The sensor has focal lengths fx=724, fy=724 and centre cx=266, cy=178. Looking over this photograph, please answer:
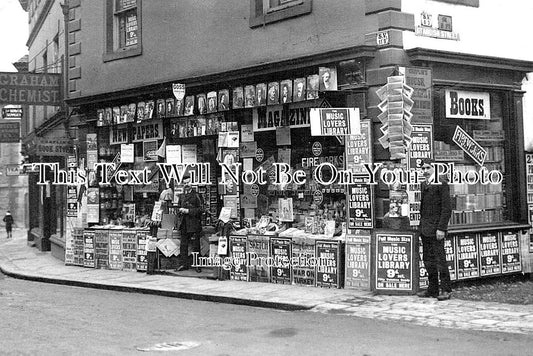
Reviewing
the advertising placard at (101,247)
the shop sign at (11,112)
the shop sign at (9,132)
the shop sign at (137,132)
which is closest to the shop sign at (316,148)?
the shop sign at (137,132)

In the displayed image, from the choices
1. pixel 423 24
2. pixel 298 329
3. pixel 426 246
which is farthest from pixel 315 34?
pixel 298 329

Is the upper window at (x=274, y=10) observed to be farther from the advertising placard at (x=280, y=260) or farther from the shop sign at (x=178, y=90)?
the advertising placard at (x=280, y=260)

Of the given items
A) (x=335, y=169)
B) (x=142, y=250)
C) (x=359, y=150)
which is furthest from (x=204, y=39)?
(x=359, y=150)

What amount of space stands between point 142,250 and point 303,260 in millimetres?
4647

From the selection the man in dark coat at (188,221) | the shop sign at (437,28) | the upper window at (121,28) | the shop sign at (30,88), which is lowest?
the man in dark coat at (188,221)

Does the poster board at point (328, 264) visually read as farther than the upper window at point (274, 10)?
No

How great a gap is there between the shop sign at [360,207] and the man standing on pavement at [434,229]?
39.8 inches

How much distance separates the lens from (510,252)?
1314 cm

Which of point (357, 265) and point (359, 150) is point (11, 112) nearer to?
point (359, 150)

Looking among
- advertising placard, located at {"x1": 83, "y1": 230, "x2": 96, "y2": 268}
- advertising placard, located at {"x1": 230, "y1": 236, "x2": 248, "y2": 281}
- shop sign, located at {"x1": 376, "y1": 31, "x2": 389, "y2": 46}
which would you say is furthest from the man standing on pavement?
advertising placard, located at {"x1": 83, "y1": 230, "x2": 96, "y2": 268}

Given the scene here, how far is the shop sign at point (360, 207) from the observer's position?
475 inches

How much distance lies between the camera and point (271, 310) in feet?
36.0

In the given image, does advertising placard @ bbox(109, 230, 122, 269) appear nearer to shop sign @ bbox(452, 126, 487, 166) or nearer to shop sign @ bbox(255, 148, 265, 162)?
shop sign @ bbox(255, 148, 265, 162)

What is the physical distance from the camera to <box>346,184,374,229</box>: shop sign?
39.5 ft
